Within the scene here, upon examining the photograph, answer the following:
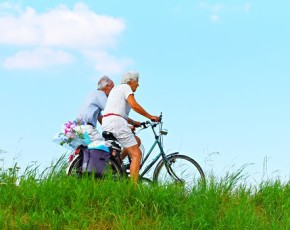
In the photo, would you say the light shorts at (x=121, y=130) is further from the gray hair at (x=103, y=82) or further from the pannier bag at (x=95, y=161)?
the gray hair at (x=103, y=82)

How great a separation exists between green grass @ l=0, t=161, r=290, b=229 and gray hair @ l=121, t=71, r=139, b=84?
1.80 metres

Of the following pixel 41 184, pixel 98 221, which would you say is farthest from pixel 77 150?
pixel 98 221

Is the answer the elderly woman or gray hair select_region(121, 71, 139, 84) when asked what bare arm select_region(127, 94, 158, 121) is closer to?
the elderly woman

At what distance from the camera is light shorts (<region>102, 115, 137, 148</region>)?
12.4 metres

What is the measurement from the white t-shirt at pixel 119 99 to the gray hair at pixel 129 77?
12 centimetres

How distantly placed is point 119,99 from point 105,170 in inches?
47.2

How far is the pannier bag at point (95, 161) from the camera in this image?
40.0 ft

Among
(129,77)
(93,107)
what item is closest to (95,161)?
(129,77)

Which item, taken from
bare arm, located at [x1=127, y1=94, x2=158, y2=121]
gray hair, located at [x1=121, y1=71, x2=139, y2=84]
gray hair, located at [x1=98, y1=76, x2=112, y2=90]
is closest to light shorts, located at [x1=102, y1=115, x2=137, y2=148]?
bare arm, located at [x1=127, y1=94, x2=158, y2=121]

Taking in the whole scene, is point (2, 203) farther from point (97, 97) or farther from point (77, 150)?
point (97, 97)

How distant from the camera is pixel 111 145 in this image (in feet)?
41.4

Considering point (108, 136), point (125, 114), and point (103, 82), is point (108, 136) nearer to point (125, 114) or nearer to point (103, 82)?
point (125, 114)

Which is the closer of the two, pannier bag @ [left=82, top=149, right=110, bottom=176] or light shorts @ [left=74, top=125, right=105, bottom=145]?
pannier bag @ [left=82, top=149, right=110, bottom=176]

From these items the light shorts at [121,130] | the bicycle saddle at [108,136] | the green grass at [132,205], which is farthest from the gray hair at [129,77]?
the green grass at [132,205]
